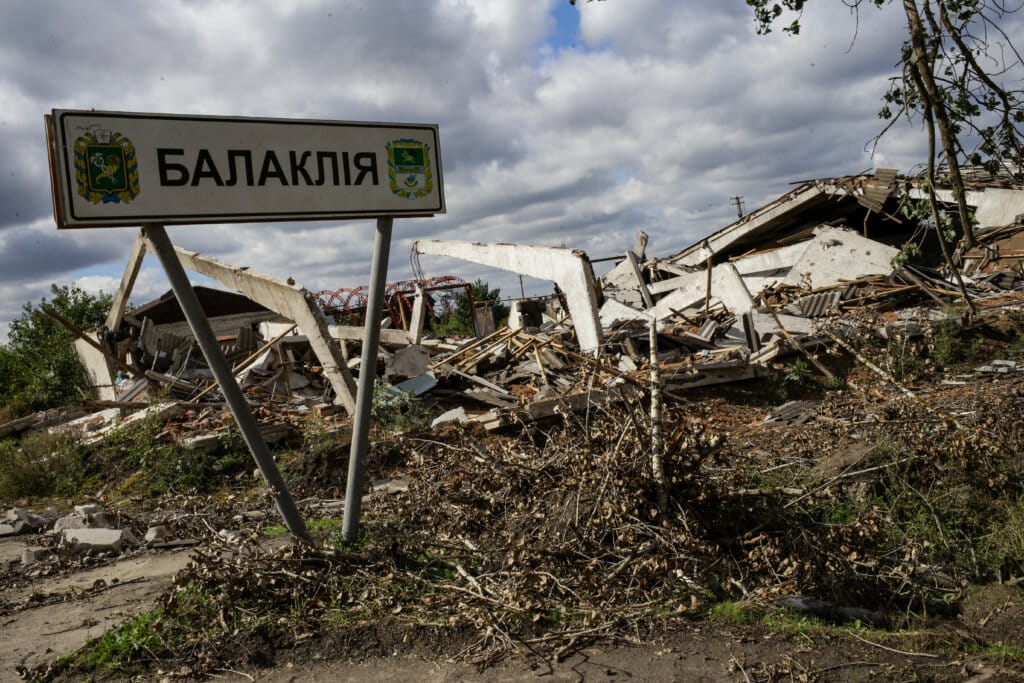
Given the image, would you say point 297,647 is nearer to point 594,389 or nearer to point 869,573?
point 869,573

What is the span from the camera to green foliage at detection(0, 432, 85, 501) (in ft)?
30.3

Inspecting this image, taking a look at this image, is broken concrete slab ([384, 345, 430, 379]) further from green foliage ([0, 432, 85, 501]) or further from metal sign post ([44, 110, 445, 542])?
metal sign post ([44, 110, 445, 542])

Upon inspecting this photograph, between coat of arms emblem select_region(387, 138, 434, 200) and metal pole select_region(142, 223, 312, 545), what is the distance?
1.18 metres

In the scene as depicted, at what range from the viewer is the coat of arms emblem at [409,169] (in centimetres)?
417

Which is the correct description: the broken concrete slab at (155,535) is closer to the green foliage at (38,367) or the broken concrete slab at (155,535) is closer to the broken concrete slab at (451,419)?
the broken concrete slab at (451,419)

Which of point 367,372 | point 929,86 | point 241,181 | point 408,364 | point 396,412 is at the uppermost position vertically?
point 929,86

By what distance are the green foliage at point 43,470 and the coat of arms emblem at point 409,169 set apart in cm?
734

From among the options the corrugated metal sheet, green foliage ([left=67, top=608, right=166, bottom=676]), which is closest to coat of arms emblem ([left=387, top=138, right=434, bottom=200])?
green foliage ([left=67, top=608, right=166, bottom=676])

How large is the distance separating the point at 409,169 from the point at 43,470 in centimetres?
787

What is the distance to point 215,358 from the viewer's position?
3.79 m

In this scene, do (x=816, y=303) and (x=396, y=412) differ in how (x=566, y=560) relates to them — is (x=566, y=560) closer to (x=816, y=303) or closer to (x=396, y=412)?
(x=396, y=412)

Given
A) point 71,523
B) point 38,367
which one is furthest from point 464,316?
point 71,523

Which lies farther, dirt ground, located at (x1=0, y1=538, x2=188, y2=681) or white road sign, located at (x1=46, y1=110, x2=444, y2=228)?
dirt ground, located at (x1=0, y1=538, x2=188, y2=681)

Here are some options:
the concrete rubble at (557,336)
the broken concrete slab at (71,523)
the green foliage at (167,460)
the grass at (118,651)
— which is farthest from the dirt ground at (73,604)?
the concrete rubble at (557,336)
